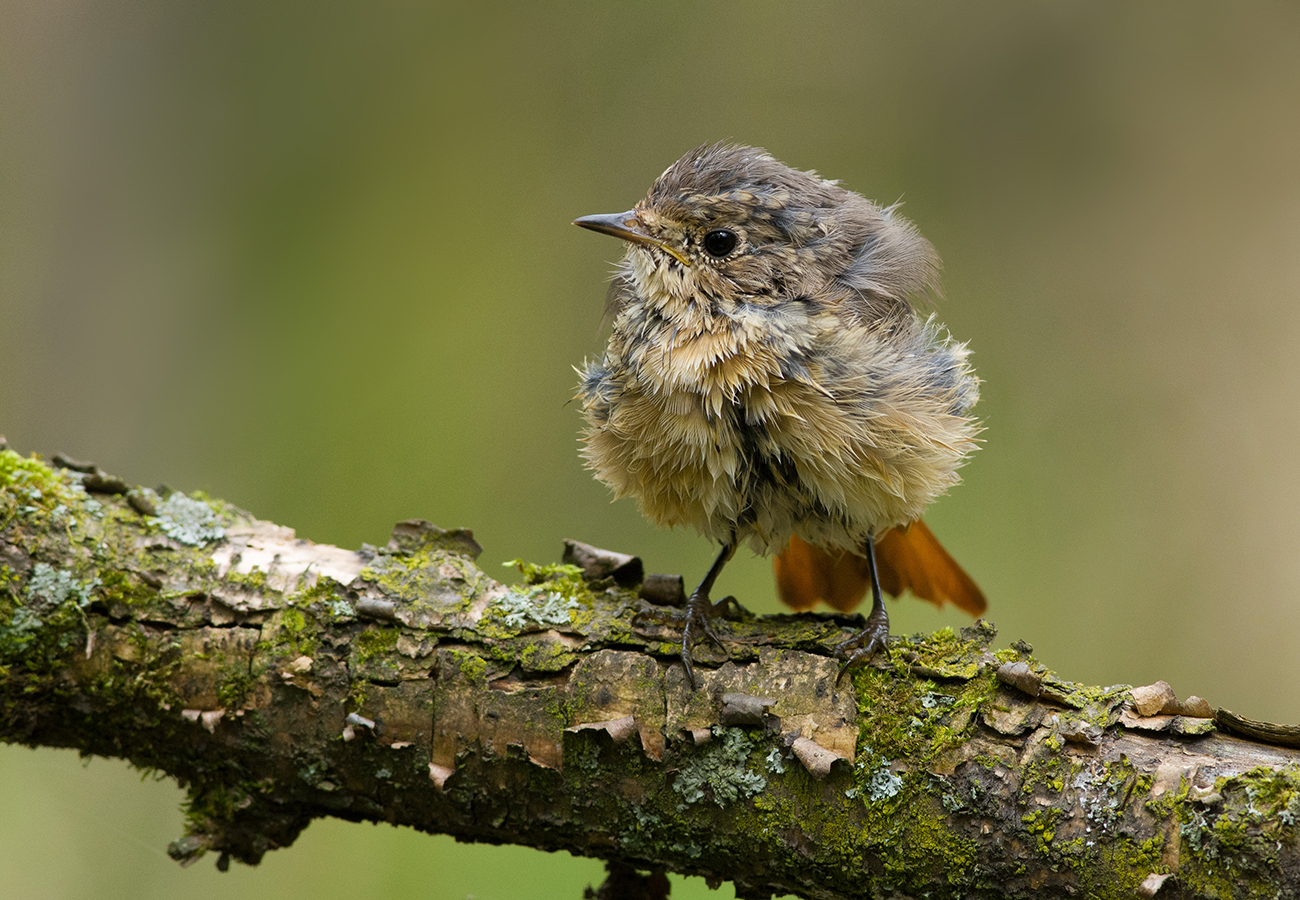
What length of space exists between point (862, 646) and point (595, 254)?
3182 millimetres

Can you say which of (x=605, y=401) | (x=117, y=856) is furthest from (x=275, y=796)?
(x=117, y=856)

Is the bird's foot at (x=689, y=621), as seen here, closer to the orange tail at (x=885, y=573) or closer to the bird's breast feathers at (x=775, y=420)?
the bird's breast feathers at (x=775, y=420)

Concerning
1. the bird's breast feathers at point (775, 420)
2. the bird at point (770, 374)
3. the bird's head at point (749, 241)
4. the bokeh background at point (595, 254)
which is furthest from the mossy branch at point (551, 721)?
the bokeh background at point (595, 254)

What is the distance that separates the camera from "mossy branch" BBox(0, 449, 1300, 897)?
2166 millimetres

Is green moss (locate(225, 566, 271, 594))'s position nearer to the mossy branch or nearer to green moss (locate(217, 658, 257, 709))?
the mossy branch

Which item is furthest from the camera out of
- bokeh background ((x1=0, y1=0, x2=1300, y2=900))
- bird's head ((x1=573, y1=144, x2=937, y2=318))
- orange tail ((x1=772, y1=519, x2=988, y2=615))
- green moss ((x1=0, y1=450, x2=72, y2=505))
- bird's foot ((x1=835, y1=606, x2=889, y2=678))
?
bokeh background ((x1=0, y1=0, x2=1300, y2=900))

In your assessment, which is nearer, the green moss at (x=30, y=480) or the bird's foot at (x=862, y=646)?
the bird's foot at (x=862, y=646)

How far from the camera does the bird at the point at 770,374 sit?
270cm

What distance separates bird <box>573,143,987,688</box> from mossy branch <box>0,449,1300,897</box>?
0.58ft

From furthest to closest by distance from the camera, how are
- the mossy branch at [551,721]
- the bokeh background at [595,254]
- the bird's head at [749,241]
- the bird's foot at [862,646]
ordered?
the bokeh background at [595,254] → the bird's head at [749,241] → the bird's foot at [862,646] → the mossy branch at [551,721]

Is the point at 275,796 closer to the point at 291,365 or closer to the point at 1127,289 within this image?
the point at 291,365

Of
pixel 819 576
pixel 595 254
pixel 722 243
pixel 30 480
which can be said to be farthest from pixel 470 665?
pixel 595 254

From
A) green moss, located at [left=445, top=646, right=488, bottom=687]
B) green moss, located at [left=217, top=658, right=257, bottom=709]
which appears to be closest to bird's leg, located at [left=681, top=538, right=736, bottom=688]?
green moss, located at [left=445, top=646, right=488, bottom=687]

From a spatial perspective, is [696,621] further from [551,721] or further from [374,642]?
[374,642]
